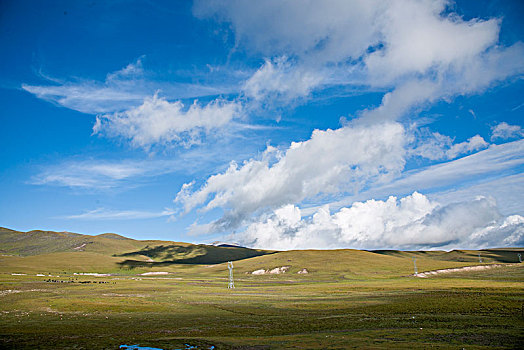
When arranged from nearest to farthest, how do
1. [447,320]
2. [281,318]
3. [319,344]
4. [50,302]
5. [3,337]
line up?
1. [319,344]
2. [3,337]
3. [447,320]
4. [281,318]
5. [50,302]

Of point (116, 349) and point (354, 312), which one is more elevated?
point (116, 349)

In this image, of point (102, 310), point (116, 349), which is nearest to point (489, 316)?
point (116, 349)

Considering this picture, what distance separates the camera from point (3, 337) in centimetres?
3694

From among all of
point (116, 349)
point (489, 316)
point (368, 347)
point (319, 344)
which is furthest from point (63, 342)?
point (489, 316)

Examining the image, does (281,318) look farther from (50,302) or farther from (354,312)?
(50,302)

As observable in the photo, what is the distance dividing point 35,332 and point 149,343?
16.7 metres

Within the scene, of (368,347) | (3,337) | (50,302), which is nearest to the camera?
(368,347)

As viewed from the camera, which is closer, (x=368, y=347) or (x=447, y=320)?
(x=368, y=347)

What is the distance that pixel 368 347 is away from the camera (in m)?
29.0

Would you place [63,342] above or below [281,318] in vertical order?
above

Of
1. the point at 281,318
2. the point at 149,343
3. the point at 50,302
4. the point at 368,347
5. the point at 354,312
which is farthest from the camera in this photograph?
the point at 50,302

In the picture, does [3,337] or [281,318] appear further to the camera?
[281,318]

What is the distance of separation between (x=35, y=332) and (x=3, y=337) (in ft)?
12.2

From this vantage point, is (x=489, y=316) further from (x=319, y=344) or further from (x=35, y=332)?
(x=35, y=332)
